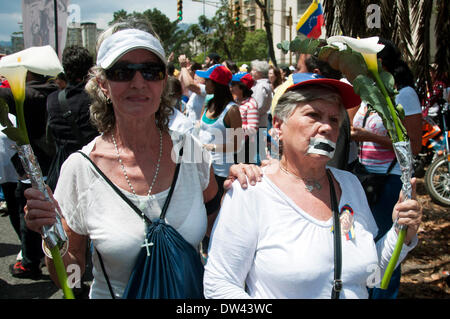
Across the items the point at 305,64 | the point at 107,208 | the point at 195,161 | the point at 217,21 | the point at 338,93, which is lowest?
the point at 107,208

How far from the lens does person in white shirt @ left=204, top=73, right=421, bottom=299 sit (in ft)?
5.03

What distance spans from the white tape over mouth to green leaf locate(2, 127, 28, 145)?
111cm

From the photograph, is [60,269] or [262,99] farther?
[262,99]

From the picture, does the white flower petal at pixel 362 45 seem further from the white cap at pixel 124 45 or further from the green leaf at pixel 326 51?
the white cap at pixel 124 45

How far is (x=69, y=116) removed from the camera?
347 cm

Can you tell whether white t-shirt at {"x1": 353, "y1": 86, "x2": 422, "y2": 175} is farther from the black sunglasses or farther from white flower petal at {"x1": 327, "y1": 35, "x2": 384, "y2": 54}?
the black sunglasses

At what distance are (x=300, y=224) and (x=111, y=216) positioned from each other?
81cm

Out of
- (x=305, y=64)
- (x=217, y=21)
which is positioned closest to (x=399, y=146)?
(x=305, y=64)

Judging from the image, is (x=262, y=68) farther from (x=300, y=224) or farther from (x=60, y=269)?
(x=60, y=269)

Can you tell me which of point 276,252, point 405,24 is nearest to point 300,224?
point 276,252

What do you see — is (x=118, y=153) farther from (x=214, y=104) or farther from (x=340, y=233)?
(x=214, y=104)

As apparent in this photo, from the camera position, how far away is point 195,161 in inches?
74.3

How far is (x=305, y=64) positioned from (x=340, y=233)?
1808 mm

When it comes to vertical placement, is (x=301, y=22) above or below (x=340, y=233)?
above
